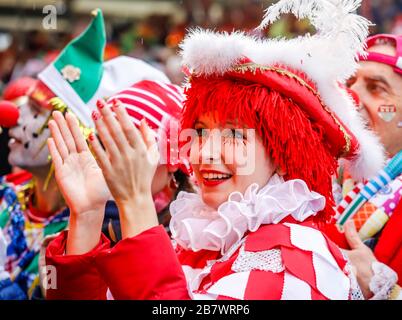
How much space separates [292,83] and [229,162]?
22 cm

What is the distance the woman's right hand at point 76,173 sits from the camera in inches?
56.8

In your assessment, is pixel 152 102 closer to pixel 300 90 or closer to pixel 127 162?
pixel 300 90

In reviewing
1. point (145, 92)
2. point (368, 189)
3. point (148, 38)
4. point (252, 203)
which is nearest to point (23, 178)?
point (145, 92)

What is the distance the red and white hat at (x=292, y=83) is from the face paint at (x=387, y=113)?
21.1 inches

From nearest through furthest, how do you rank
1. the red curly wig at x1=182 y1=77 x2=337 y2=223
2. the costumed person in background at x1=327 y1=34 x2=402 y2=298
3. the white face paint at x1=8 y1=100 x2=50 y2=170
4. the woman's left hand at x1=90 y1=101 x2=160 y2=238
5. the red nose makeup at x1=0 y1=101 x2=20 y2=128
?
1. the woman's left hand at x1=90 y1=101 x2=160 y2=238
2. the red curly wig at x1=182 y1=77 x2=337 y2=223
3. the costumed person in background at x1=327 y1=34 x2=402 y2=298
4. the red nose makeup at x1=0 y1=101 x2=20 y2=128
5. the white face paint at x1=8 y1=100 x2=50 y2=170

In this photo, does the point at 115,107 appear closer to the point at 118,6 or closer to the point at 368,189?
the point at 368,189

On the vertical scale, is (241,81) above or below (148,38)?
above

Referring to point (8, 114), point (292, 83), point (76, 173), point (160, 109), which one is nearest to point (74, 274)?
point (76, 173)

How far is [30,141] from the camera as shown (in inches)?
103

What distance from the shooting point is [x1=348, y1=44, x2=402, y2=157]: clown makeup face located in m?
2.17

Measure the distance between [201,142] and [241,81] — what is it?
0.53 feet

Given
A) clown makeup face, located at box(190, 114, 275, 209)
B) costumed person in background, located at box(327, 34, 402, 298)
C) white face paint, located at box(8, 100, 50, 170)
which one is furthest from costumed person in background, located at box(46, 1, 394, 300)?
white face paint, located at box(8, 100, 50, 170)

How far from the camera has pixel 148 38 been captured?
19.6ft

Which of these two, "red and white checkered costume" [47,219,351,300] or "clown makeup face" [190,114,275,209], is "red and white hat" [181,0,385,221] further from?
"red and white checkered costume" [47,219,351,300]
